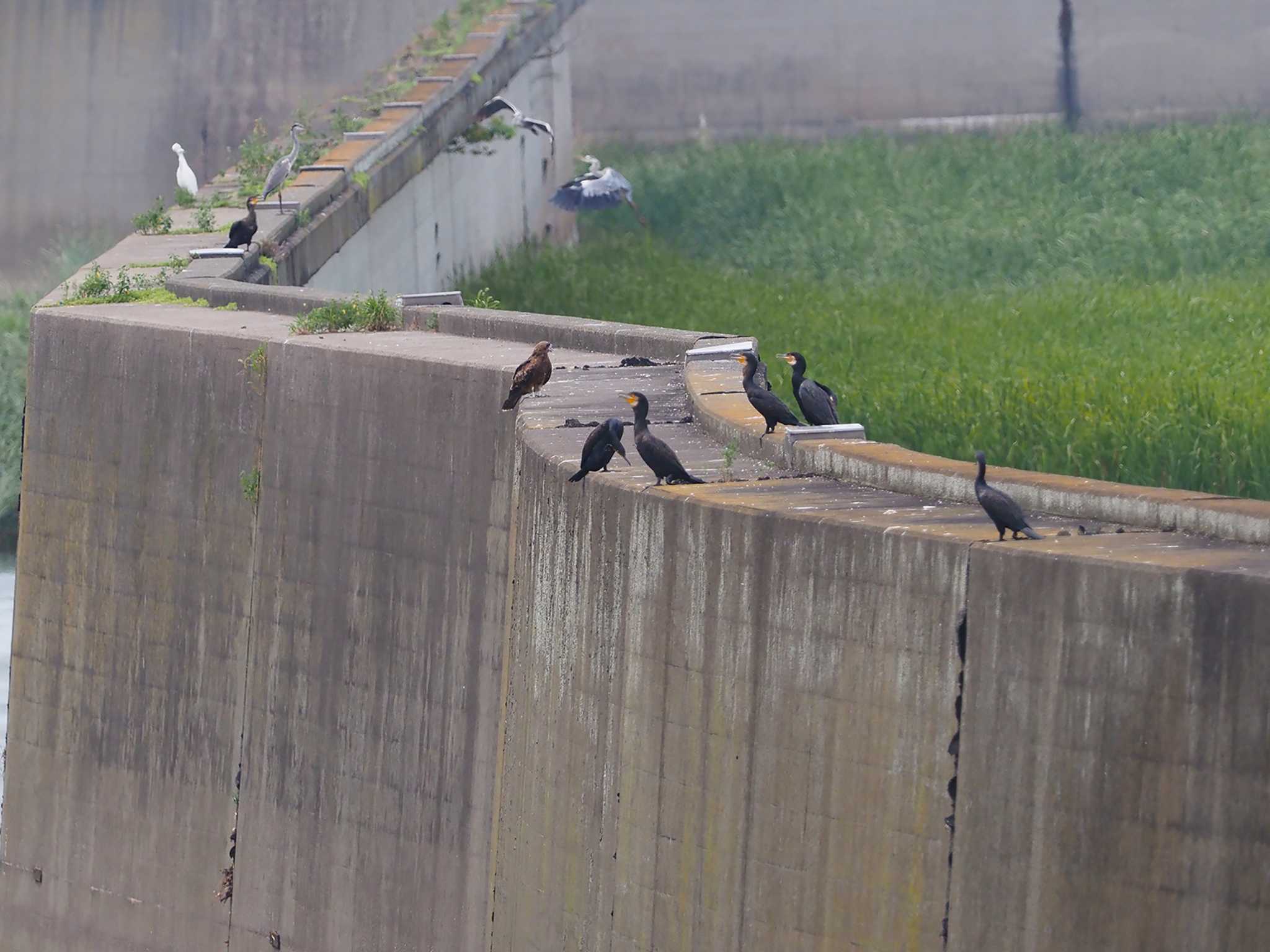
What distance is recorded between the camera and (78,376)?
17.0 meters

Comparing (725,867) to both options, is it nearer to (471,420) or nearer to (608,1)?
(471,420)

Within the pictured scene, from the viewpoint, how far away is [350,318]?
16000 millimetres

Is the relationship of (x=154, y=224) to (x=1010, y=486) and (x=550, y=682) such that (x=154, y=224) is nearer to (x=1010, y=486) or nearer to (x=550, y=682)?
(x=550, y=682)

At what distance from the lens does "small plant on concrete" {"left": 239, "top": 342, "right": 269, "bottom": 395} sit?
15320 mm

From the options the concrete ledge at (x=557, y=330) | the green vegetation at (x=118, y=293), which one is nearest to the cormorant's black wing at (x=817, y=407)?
the concrete ledge at (x=557, y=330)

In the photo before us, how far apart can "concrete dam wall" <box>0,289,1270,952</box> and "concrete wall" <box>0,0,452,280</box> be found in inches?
596

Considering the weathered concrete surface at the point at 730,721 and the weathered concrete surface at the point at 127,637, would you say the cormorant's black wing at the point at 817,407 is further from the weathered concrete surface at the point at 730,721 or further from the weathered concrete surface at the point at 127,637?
the weathered concrete surface at the point at 127,637

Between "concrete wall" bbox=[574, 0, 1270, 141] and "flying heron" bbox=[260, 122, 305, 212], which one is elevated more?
"concrete wall" bbox=[574, 0, 1270, 141]

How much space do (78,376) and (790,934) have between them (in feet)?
30.3

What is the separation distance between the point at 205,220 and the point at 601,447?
12407mm

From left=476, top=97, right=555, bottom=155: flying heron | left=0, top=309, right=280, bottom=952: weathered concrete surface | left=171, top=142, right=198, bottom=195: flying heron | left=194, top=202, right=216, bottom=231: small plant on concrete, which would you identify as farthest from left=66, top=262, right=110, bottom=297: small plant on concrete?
left=476, top=97, right=555, bottom=155: flying heron

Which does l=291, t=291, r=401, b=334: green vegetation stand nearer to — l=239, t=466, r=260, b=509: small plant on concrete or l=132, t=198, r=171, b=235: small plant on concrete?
l=239, t=466, r=260, b=509: small plant on concrete

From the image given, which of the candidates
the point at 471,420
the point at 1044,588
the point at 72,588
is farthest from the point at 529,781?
the point at 72,588

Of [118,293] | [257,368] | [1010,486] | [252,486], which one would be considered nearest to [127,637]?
[252,486]
